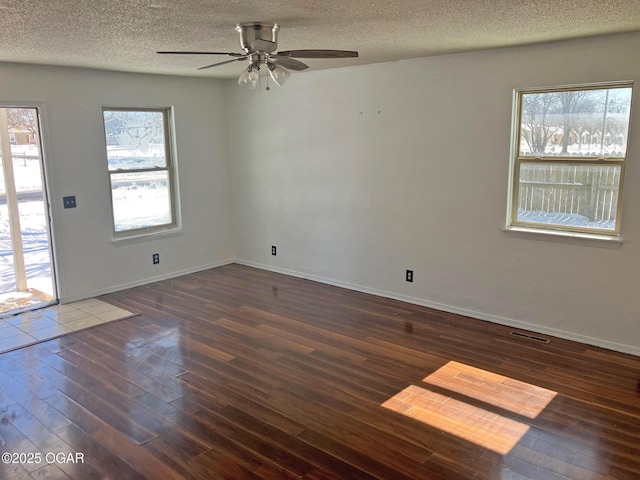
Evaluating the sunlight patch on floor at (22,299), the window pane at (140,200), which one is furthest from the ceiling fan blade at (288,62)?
the sunlight patch on floor at (22,299)

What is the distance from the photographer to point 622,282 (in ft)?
12.5

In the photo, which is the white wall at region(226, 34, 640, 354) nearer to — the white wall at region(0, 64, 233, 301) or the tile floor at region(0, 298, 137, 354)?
the white wall at region(0, 64, 233, 301)

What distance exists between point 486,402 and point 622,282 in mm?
1570

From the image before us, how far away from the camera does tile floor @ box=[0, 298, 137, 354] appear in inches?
169

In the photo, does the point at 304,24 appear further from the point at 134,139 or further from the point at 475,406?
the point at 134,139

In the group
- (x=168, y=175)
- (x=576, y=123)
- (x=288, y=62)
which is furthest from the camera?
(x=168, y=175)

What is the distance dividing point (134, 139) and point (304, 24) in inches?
129

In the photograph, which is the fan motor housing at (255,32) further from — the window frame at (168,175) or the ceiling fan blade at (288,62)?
the window frame at (168,175)

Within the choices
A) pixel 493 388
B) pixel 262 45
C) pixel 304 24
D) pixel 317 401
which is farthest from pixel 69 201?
pixel 493 388

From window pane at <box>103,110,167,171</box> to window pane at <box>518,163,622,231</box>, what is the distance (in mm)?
4040

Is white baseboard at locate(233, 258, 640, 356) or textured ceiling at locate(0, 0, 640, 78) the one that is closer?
textured ceiling at locate(0, 0, 640, 78)

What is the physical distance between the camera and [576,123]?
395cm

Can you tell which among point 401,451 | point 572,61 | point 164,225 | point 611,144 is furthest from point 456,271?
point 164,225

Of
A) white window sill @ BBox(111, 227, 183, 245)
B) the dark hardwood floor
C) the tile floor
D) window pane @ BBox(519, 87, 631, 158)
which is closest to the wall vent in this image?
the dark hardwood floor
